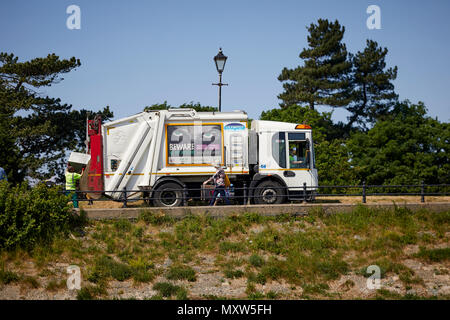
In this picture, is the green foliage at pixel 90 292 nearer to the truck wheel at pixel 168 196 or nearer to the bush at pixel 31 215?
the bush at pixel 31 215

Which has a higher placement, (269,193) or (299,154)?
(299,154)

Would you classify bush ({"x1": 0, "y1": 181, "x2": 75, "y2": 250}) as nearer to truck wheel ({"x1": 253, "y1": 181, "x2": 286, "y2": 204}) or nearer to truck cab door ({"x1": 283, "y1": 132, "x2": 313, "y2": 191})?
truck wheel ({"x1": 253, "y1": 181, "x2": 286, "y2": 204})

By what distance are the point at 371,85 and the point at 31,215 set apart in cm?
5017

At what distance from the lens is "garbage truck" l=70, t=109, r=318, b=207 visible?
657 inches

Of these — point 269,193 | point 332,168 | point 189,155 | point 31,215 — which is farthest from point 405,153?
point 31,215

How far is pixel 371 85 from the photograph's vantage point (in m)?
56.8

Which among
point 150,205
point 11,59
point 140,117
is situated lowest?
point 150,205

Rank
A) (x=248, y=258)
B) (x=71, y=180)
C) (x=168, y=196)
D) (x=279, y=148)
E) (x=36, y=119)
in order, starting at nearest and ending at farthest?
1. (x=248, y=258)
2. (x=168, y=196)
3. (x=71, y=180)
4. (x=279, y=148)
5. (x=36, y=119)

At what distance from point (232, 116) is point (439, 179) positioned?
3442 cm

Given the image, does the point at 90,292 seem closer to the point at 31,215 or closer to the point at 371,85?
the point at 31,215

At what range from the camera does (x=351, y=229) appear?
581 inches

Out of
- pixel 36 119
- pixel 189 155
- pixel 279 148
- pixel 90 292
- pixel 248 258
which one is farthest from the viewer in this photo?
pixel 36 119
